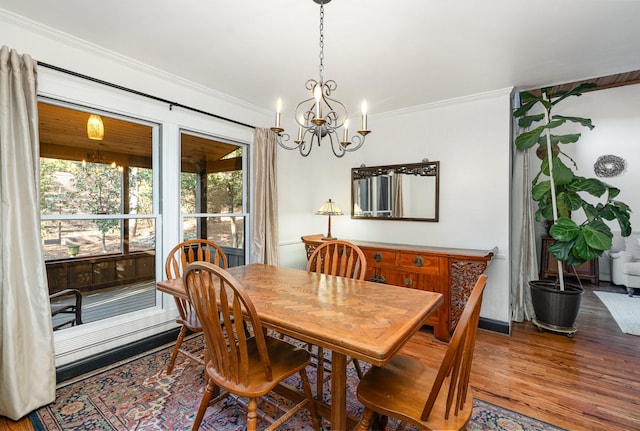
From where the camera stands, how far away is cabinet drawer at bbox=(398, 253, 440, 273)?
114 inches

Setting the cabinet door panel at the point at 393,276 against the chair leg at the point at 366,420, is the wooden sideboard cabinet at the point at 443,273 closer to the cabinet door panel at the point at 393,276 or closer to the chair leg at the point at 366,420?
the cabinet door panel at the point at 393,276

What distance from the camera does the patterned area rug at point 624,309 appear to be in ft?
10.6

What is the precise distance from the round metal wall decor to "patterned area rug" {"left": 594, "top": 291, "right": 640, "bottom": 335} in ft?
6.54

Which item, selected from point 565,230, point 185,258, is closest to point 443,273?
point 565,230

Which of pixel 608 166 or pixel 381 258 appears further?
pixel 608 166

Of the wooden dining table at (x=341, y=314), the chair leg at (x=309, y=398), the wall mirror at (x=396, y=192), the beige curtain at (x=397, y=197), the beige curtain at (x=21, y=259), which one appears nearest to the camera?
the wooden dining table at (x=341, y=314)

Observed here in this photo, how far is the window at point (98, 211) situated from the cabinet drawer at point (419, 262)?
94.2 inches

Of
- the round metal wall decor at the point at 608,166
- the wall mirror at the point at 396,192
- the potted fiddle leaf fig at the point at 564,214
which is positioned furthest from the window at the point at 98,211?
the round metal wall decor at the point at 608,166

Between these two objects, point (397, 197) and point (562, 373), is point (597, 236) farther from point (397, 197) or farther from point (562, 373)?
point (397, 197)

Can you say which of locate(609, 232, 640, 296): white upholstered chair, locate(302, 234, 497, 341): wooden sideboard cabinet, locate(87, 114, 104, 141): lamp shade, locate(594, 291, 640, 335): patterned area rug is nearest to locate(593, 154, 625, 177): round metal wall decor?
locate(609, 232, 640, 296): white upholstered chair

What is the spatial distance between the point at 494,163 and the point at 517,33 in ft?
4.32

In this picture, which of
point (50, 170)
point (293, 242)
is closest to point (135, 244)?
point (50, 170)

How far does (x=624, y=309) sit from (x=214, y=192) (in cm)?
520

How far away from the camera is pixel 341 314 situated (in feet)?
4.70
